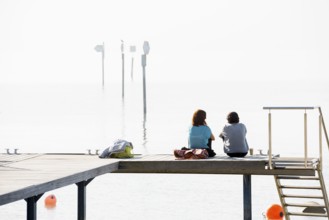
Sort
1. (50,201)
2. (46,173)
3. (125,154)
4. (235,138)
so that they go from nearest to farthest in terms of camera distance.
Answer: (46,173) → (235,138) → (125,154) → (50,201)

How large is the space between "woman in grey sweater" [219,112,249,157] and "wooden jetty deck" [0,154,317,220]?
195 millimetres

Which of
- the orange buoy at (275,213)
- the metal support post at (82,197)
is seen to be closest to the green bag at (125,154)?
the metal support post at (82,197)

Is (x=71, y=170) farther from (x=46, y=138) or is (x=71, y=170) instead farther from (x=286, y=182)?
(x=46, y=138)

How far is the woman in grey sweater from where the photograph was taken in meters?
19.5

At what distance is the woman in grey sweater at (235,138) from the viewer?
64.0 ft

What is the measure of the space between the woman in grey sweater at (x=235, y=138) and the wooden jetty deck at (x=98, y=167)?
0.64 ft

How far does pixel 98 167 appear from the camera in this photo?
17.9 m

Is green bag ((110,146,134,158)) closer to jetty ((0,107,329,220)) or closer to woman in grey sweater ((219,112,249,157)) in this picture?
jetty ((0,107,329,220))

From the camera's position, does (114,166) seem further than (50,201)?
No

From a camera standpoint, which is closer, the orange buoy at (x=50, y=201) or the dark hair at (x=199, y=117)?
the dark hair at (x=199, y=117)

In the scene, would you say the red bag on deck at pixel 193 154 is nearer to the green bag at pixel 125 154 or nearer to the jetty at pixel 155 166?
the jetty at pixel 155 166

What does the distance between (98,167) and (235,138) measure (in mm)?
2985

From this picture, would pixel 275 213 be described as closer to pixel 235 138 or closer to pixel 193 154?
pixel 235 138

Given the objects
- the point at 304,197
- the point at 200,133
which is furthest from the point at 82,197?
the point at 304,197
